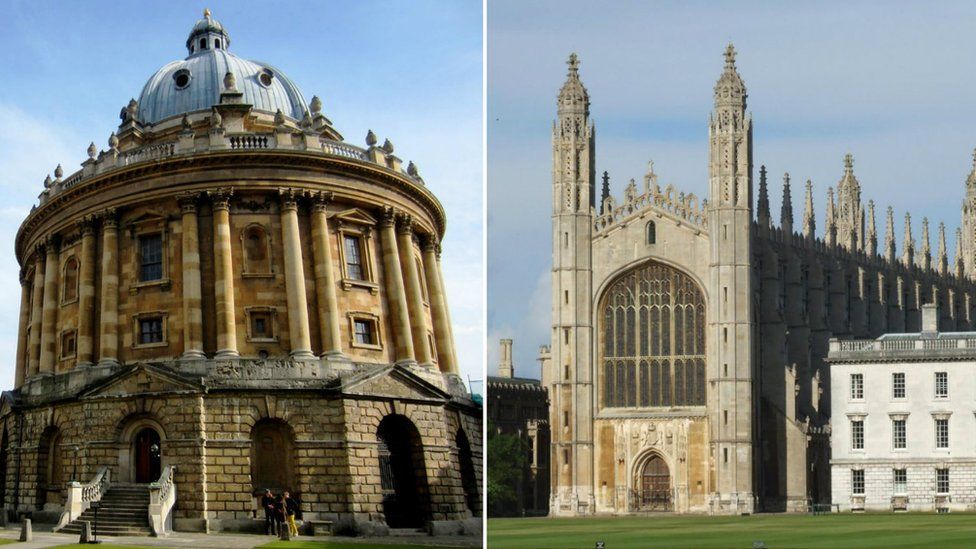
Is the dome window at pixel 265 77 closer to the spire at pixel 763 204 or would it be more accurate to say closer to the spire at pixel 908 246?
the spire at pixel 763 204

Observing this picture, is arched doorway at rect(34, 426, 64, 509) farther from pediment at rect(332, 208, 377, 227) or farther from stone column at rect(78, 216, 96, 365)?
pediment at rect(332, 208, 377, 227)

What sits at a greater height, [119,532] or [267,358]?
[267,358]

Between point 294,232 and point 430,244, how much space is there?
820 centimetres

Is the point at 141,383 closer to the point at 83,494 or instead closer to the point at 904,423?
the point at 83,494

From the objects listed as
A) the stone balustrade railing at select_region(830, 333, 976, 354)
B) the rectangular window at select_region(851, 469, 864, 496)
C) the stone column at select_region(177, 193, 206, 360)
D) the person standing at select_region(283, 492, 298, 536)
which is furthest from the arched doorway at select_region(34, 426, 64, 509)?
the stone balustrade railing at select_region(830, 333, 976, 354)

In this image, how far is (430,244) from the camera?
57.2 m

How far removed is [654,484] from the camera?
79562 millimetres

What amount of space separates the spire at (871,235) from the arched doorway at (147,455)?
2547 inches

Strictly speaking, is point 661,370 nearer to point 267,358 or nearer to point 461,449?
point 461,449

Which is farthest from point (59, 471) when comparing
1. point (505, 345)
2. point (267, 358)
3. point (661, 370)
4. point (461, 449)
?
point (505, 345)

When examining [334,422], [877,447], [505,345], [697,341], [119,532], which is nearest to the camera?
[119,532]

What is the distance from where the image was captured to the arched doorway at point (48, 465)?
50625mm

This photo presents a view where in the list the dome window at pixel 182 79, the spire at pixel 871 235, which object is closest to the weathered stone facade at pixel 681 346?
the spire at pixel 871 235

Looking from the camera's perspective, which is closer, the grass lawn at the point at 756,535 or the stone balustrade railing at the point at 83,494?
the grass lawn at the point at 756,535
